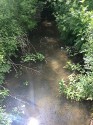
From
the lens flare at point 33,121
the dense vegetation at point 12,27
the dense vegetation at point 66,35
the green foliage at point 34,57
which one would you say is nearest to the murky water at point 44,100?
the lens flare at point 33,121

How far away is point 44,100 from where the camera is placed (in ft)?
30.8

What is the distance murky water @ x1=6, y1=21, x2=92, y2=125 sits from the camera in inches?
336

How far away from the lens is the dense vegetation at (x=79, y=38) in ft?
29.5

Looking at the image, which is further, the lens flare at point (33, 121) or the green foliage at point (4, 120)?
the lens flare at point (33, 121)

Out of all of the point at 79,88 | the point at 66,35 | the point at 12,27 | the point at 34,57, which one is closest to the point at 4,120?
the point at 79,88

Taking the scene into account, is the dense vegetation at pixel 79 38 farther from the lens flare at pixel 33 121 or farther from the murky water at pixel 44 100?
the lens flare at pixel 33 121

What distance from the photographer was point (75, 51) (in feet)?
38.8

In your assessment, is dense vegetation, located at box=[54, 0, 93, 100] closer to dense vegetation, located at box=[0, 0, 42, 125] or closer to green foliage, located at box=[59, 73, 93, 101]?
green foliage, located at box=[59, 73, 93, 101]

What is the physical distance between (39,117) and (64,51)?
15.0 ft

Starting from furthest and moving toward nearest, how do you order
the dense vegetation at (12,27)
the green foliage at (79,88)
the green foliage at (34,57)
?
the green foliage at (34,57)
the dense vegetation at (12,27)
the green foliage at (79,88)

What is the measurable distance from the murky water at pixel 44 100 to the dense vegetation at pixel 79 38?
43 cm

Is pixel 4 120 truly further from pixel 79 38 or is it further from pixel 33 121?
pixel 79 38

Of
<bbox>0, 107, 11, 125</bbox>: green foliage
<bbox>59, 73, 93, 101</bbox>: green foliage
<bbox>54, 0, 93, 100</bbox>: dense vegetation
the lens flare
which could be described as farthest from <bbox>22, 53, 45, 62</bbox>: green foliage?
<bbox>0, 107, 11, 125</bbox>: green foliage

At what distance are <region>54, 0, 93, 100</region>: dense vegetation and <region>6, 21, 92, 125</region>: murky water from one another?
433mm
